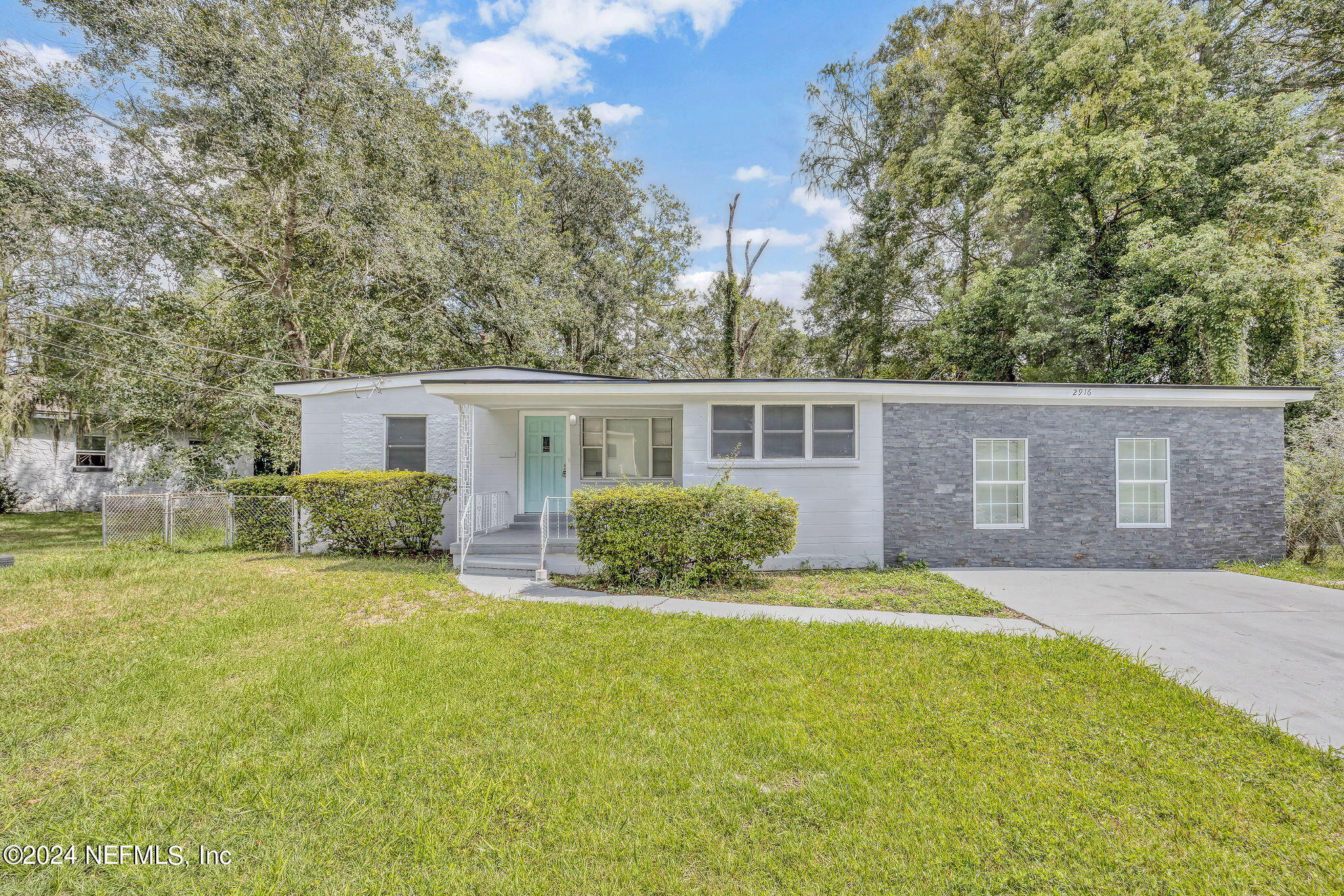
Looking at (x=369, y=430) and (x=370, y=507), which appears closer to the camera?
(x=370, y=507)

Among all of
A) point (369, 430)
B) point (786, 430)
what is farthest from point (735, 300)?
point (369, 430)

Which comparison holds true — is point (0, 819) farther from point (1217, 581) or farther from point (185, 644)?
point (1217, 581)

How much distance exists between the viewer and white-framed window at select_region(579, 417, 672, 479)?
Result: 10.5 metres

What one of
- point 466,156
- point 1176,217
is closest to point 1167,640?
point 1176,217

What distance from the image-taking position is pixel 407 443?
10.4m

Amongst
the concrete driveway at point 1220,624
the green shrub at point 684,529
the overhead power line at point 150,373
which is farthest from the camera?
the overhead power line at point 150,373

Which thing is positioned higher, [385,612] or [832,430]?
[832,430]

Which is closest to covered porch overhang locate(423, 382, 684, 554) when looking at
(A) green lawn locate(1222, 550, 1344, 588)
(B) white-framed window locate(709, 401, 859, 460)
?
(B) white-framed window locate(709, 401, 859, 460)

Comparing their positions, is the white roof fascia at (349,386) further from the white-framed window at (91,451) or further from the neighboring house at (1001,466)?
the white-framed window at (91,451)

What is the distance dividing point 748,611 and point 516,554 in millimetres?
4088

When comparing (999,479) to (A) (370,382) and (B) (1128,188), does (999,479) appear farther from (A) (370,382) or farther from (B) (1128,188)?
(A) (370,382)

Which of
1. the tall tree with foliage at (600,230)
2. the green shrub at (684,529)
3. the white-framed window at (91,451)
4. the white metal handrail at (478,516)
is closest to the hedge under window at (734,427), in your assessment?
the green shrub at (684,529)

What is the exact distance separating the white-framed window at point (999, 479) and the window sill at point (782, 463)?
7.10ft

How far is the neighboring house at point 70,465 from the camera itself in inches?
644
